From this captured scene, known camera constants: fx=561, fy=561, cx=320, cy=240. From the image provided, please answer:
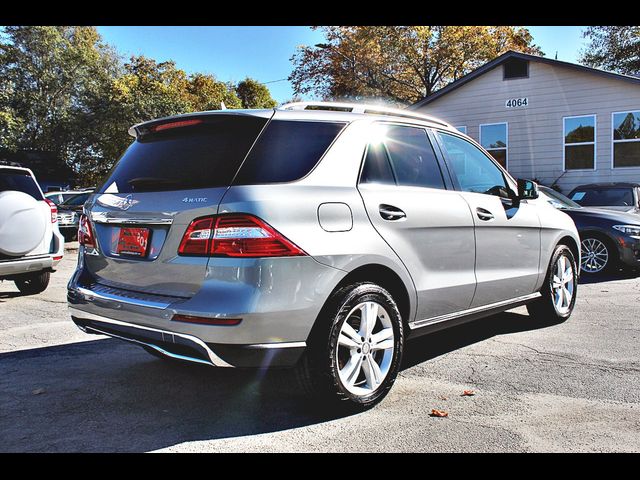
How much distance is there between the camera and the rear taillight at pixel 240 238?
2.88 meters

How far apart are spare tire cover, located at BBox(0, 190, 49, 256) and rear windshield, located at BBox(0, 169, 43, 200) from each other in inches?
8.6

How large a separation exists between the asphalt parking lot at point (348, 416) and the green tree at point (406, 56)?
30.6m

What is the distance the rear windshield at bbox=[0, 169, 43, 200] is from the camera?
23.4 ft

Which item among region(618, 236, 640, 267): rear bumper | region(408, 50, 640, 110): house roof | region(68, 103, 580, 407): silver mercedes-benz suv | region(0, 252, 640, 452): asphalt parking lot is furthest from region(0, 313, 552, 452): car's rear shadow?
region(408, 50, 640, 110): house roof

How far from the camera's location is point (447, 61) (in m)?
34.5

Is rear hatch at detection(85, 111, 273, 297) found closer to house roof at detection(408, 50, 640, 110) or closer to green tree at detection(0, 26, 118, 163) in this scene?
house roof at detection(408, 50, 640, 110)

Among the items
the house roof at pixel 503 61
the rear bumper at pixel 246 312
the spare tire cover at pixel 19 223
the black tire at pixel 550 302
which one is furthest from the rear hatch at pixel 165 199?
the house roof at pixel 503 61

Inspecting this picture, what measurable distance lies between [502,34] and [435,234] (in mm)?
37149

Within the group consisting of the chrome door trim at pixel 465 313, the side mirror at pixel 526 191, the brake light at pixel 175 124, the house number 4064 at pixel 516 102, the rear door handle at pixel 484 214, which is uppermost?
the house number 4064 at pixel 516 102

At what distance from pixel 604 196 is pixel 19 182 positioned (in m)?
10.1

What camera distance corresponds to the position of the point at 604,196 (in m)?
10.9

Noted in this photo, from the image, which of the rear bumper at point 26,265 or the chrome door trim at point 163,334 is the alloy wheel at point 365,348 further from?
the rear bumper at point 26,265
